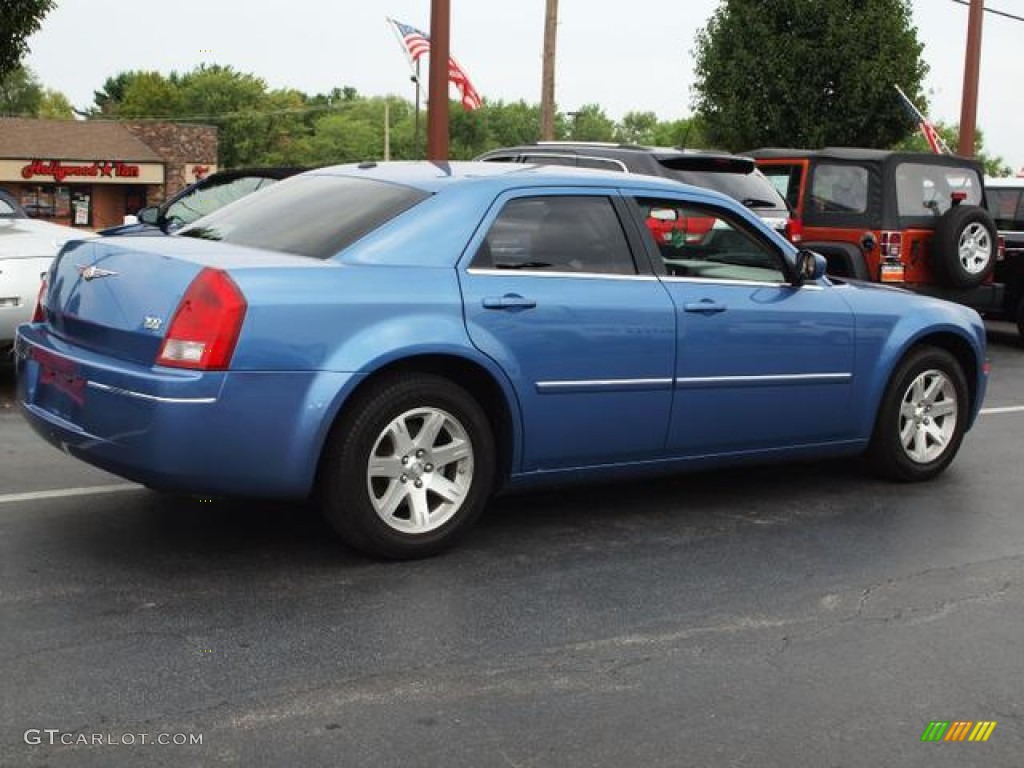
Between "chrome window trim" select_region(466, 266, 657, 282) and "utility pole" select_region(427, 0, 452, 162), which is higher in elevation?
"utility pole" select_region(427, 0, 452, 162)

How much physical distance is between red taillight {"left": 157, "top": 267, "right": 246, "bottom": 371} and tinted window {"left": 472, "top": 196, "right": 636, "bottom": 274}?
1.06 m

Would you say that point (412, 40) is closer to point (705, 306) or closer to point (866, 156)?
point (866, 156)

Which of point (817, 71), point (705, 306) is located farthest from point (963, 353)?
point (817, 71)

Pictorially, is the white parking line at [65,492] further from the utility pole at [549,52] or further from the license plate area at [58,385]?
the utility pole at [549,52]

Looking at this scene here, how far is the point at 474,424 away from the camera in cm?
510

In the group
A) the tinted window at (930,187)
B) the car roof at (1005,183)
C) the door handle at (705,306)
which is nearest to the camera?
the door handle at (705,306)

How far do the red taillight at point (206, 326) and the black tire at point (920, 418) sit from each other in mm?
3530

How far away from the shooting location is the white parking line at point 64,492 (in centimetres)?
580

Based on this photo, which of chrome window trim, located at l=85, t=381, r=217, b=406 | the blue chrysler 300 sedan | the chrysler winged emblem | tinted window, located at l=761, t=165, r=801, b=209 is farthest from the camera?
tinted window, located at l=761, t=165, r=801, b=209

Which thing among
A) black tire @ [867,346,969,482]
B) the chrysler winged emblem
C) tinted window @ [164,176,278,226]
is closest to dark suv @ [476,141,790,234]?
tinted window @ [164,176,278,226]

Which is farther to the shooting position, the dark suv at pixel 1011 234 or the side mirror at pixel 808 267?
the dark suv at pixel 1011 234

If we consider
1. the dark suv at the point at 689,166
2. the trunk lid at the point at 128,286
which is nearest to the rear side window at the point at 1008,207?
the dark suv at the point at 689,166

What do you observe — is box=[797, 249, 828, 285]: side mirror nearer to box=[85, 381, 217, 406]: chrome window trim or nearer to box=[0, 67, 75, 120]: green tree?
box=[85, 381, 217, 406]: chrome window trim

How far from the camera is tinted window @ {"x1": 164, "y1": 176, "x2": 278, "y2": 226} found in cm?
1097
